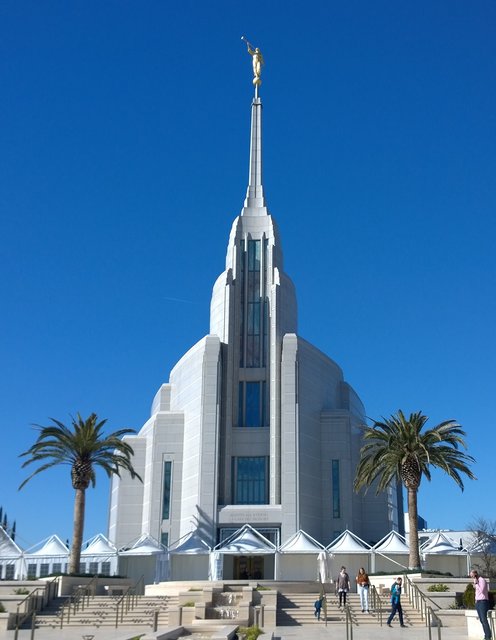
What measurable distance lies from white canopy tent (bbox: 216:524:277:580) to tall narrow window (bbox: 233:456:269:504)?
162 inches

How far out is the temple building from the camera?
59250 millimetres

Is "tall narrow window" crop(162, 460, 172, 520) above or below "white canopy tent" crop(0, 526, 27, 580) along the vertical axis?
above

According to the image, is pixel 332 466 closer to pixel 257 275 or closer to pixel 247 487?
pixel 247 487

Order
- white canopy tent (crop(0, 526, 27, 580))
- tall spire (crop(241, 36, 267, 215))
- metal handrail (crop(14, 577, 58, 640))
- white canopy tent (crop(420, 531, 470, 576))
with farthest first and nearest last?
Answer: tall spire (crop(241, 36, 267, 215)) < white canopy tent (crop(0, 526, 27, 580)) < white canopy tent (crop(420, 531, 470, 576)) < metal handrail (crop(14, 577, 58, 640))

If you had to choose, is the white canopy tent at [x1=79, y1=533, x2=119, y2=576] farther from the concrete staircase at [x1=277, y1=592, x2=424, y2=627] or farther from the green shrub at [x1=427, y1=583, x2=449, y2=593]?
the green shrub at [x1=427, y1=583, x2=449, y2=593]

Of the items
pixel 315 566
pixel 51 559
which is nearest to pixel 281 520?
pixel 315 566

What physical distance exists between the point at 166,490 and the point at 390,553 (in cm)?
1910

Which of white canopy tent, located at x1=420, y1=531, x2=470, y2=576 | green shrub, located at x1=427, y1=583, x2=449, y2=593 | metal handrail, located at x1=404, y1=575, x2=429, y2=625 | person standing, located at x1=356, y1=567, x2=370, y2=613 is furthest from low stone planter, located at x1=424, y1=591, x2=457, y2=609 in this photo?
white canopy tent, located at x1=420, y1=531, x2=470, y2=576

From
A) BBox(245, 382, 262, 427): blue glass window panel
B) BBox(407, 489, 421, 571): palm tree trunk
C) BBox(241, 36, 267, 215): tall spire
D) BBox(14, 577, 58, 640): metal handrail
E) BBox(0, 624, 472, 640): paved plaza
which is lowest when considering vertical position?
BBox(0, 624, 472, 640): paved plaza

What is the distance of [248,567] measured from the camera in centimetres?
5991

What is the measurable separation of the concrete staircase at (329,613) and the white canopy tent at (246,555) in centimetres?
1567

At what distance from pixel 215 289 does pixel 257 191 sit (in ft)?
33.4

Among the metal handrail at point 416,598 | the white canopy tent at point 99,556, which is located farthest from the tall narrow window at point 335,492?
the metal handrail at point 416,598

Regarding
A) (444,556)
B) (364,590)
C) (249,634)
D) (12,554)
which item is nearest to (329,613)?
(364,590)
